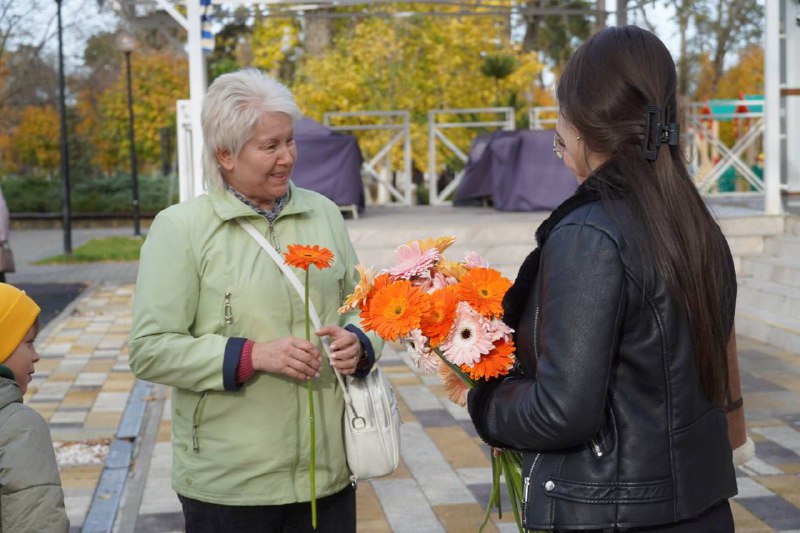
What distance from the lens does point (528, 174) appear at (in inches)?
537

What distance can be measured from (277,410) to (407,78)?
72.3ft

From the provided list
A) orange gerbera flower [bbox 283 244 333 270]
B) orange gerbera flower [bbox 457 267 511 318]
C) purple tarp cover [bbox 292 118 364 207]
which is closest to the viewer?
orange gerbera flower [bbox 457 267 511 318]

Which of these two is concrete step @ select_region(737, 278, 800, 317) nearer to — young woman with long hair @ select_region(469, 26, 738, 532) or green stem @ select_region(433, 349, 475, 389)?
green stem @ select_region(433, 349, 475, 389)

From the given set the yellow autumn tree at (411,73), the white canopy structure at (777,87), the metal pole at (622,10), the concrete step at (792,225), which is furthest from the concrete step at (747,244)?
the yellow autumn tree at (411,73)

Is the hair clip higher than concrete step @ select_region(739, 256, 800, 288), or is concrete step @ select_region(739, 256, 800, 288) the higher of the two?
the hair clip

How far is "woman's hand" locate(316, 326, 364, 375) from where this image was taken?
9.30 feet

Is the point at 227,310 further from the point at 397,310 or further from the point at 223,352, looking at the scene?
the point at 397,310

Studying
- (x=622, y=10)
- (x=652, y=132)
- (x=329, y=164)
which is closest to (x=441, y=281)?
(x=652, y=132)

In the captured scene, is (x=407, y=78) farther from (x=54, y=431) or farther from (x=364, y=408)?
(x=364, y=408)

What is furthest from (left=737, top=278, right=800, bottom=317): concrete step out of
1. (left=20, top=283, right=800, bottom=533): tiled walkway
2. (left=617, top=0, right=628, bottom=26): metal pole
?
(left=617, top=0, right=628, bottom=26): metal pole

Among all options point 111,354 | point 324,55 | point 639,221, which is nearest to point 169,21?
point 111,354

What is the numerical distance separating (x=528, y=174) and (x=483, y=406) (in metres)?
11.6

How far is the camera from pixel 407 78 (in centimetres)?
2448

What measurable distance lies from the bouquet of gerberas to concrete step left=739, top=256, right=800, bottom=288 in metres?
7.90
